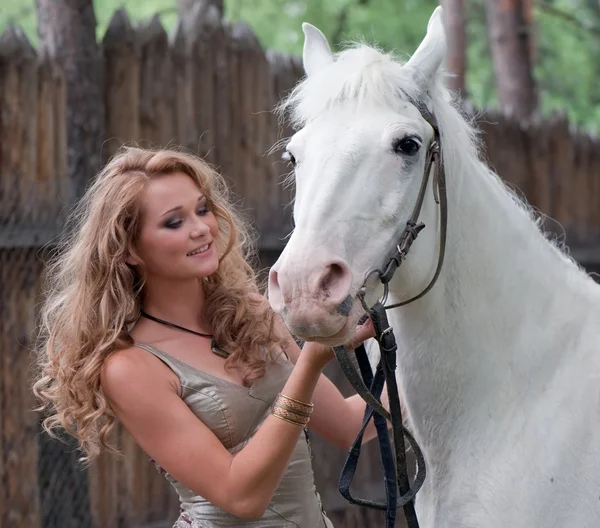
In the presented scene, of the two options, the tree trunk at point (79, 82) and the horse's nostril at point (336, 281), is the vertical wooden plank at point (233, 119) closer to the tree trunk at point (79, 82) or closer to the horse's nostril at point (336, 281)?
the tree trunk at point (79, 82)

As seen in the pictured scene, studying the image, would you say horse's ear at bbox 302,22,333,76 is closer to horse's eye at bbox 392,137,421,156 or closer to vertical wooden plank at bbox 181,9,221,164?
horse's eye at bbox 392,137,421,156

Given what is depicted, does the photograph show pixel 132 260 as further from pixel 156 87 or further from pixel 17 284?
pixel 156 87

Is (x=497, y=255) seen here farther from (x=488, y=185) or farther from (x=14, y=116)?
(x=14, y=116)

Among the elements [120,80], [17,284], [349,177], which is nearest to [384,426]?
[349,177]

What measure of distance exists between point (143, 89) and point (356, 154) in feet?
8.37

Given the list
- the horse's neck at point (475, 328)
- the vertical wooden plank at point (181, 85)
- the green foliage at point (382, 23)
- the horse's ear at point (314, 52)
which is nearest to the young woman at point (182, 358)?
the horse's neck at point (475, 328)

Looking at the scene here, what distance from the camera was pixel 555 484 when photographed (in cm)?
215

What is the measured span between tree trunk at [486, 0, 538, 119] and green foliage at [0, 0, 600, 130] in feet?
1.63

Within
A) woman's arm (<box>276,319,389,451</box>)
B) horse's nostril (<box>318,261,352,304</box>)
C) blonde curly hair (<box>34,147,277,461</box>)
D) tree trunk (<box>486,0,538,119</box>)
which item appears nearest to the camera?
horse's nostril (<box>318,261,352,304</box>)

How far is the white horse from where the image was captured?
6.70ft

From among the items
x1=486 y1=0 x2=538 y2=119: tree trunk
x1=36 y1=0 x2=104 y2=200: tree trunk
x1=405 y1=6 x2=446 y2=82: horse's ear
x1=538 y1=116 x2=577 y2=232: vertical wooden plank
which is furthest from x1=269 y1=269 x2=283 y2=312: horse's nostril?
x1=486 y1=0 x2=538 y2=119: tree trunk

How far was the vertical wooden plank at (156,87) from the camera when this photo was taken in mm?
4332

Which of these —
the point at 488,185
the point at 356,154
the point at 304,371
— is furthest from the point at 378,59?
the point at 304,371

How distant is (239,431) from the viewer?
93.7 inches
